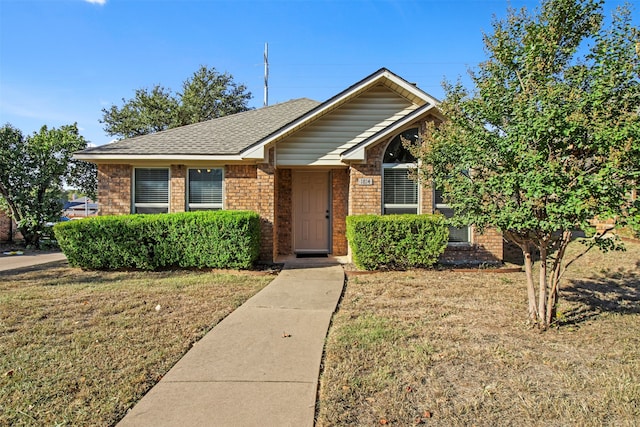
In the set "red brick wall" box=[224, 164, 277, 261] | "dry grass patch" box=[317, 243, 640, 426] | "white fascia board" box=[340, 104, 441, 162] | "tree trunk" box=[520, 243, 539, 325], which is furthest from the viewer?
"red brick wall" box=[224, 164, 277, 261]

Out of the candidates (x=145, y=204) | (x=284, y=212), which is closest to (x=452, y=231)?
Result: (x=284, y=212)

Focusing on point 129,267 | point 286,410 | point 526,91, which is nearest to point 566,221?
point 526,91

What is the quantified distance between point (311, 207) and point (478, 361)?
25.4ft

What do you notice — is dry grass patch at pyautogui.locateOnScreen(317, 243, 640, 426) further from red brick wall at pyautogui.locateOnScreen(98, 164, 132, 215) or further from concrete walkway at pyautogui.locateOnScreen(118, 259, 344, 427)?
red brick wall at pyautogui.locateOnScreen(98, 164, 132, 215)

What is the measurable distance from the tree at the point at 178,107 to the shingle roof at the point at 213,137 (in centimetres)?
1558

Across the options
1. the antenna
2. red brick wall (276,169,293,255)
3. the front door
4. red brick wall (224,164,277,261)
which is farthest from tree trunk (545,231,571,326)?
the antenna

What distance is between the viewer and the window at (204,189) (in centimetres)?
958

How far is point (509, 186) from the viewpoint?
12.9 ft

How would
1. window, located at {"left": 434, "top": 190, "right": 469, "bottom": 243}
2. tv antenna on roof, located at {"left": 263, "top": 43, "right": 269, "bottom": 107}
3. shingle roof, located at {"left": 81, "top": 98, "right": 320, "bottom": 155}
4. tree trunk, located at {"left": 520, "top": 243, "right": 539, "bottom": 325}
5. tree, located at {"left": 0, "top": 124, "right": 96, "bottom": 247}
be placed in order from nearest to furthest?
tree trunk, located at {"left": 520, "top": 243, "right": 539, "bottom": 325}
window, located at {"left": 434, "top": 190, "right": 469, "bottom": 243}
shingle roof, located at {"left": 81, "top": 98, "right": 320, "bottom": 155}
tree, located at {"left": 0, "top": 124, "right": 96, "bottom": 247}
tv antenna on roof, located at {"left": 263, "top": 43, "right": 269, "bottom": 107}

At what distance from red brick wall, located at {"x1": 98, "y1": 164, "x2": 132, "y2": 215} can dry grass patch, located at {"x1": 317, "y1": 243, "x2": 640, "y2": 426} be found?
6.91 metres

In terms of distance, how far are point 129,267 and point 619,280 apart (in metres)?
10.5

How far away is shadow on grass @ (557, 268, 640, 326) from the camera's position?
502 cm

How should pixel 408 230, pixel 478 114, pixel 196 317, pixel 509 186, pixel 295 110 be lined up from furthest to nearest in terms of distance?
pixel 295 110
pixel 408 230
pixel 196 317
pixel 478 114
pixel 509 186

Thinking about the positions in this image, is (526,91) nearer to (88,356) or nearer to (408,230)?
(408,230)
